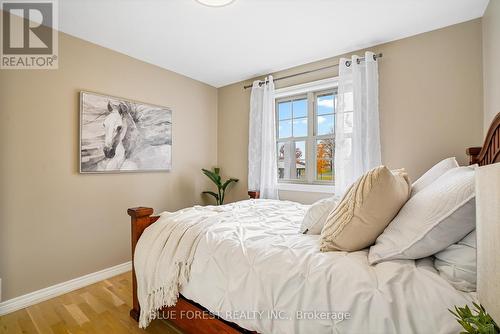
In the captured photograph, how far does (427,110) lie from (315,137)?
1179 millimetres

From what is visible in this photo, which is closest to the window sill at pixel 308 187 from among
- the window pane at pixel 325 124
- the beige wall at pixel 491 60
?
the window pane at pixel 325 124

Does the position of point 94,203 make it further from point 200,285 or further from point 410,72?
point 410,72

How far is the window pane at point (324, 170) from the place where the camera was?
3.01 m

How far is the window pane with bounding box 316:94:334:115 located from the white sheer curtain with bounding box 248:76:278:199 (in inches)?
23.9

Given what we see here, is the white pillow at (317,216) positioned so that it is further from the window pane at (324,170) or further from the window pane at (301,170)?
the window pane at (301,170)

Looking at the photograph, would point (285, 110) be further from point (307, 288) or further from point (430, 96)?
point (307, 288)

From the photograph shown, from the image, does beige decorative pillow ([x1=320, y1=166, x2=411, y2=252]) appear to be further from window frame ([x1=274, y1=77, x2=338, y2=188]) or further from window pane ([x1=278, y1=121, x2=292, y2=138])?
window pane ([x1=278, y1=121, x2=292, y2=138])

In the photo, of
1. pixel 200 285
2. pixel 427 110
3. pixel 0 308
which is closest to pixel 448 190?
pixel 200 285

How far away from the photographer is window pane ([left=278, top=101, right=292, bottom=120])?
3.35 metres

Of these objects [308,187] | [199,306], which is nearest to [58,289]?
[199,306]

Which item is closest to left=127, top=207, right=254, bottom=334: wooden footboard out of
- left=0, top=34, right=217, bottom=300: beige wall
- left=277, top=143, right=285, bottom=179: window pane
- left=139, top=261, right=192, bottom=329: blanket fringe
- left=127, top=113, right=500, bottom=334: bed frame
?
left=127, top=113, right=500, bottom=334: bed frame

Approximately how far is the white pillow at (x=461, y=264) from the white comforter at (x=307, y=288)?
0.10ft

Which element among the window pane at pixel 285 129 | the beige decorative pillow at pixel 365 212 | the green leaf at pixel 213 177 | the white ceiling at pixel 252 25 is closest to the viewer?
the beige decorative pillow at pixel 365 212

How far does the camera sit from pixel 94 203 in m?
2.53
